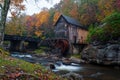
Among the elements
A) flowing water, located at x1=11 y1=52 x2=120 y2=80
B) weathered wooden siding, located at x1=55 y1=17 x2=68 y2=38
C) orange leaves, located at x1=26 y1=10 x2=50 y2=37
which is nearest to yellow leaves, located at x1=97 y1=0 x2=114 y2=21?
weathered wooden siding, located at x1=55 y1=17 x2=68 y2=38

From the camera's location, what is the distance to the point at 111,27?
82.8 ft

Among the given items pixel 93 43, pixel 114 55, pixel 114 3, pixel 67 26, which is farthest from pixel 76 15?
pixel 114 55

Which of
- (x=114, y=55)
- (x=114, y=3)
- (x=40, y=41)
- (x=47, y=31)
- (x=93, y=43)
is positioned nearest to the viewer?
(x=114, y=55)

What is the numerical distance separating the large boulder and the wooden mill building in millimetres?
12970

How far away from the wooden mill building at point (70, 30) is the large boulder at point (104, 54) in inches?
511

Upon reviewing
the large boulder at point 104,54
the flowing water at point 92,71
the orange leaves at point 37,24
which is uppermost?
the orange leaves at point 37,24

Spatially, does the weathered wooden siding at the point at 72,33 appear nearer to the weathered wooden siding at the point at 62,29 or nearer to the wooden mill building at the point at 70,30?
the wooden mill building at the point at 70,30

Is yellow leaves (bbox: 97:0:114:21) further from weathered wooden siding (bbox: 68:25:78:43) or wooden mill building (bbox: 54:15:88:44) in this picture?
weathered wooden siding (bbox: 68:25:78:43)

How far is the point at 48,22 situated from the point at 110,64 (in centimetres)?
3537

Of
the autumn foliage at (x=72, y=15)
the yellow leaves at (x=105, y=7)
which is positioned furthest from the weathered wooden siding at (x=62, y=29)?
the yellow leaves at (x=105, y=7)

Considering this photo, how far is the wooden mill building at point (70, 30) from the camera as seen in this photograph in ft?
135

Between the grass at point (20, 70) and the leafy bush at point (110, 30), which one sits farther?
the leafy bush at point (110, 30)

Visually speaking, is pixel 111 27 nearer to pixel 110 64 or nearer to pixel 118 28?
pixel 118 28

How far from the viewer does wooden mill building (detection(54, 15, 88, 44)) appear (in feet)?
135
